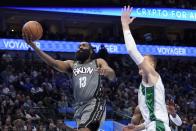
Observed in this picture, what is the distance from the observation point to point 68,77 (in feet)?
64.5

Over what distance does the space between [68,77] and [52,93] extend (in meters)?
2.33

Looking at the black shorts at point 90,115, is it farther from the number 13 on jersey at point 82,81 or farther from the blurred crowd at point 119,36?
the blurred crowd at point 119,36

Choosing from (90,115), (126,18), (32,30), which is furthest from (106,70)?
(32,30)

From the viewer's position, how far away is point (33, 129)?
13.9 m

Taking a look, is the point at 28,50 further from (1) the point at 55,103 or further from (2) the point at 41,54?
(2) the point at 41,54

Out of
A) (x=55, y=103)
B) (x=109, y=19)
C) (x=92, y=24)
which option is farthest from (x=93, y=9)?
(x=55, y=103)

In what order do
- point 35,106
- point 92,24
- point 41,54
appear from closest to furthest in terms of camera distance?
point 41,54 < point 35,106 < point 92,24

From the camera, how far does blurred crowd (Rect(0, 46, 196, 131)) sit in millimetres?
14734

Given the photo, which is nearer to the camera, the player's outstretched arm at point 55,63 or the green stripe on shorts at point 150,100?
the green stripe on shorts at point 150,100

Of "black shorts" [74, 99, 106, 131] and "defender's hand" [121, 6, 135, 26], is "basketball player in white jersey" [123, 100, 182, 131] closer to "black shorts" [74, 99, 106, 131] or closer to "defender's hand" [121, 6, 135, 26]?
"black shorts" [74, 99, 106, 131]

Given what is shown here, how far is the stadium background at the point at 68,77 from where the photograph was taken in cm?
1549

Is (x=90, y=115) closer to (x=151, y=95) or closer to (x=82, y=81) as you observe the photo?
(x=82, y=81)

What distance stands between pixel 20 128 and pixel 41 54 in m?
7.87
